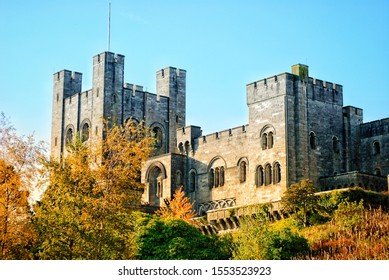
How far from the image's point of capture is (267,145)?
4450cm

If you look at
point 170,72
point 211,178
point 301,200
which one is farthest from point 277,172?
point 170,72

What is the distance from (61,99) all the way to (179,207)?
1841cm

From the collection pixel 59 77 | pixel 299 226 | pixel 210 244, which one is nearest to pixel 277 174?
pixel 299 226

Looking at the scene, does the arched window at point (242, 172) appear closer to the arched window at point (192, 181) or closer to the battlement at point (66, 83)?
the arched window at point (192, 181)

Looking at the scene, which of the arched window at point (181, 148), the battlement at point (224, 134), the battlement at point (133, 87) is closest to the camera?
the battlement at point (224, 134)

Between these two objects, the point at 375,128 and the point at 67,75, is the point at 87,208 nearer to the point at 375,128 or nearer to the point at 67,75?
the point at 375,128

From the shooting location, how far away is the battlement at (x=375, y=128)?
150ft

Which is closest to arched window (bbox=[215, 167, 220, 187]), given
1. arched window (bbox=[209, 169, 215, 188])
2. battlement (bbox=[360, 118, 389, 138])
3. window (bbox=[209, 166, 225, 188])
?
window (bbox=[209, 166, 225, 188])

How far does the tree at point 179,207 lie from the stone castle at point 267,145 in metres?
0.91

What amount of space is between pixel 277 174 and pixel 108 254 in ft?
66.2

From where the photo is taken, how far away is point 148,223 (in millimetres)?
32688

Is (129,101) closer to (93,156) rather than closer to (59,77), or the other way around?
(59,77)

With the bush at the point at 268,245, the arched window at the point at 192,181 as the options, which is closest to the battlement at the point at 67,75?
the arched window at the point at 192,181
